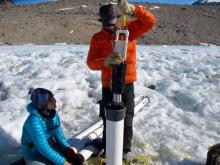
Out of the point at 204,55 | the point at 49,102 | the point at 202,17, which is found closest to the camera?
the point at 49,102

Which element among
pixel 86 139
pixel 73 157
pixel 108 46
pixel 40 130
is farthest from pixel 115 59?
pixel 86 139

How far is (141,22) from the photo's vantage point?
401 cm

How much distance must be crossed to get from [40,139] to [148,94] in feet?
10.0

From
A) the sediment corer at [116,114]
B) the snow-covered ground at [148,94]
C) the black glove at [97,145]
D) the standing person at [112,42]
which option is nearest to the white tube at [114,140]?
the sediment corer at [116,114]

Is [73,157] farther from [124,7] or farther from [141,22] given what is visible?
[124,7]

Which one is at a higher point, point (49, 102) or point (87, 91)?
point (49, 102)

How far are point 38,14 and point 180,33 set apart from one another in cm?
632

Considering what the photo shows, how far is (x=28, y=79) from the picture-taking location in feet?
23.3

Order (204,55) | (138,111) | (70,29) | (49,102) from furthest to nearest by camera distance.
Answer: (70,29), (204,55), (138,111), (49,102)

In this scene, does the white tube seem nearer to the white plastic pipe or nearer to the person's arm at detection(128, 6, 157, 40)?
the white plastic pipe

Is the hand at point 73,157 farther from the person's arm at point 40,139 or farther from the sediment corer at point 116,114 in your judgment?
the sediment corer at point 116,114

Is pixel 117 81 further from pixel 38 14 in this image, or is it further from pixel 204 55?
pixel 38 14

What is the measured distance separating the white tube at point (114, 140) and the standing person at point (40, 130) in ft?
2.29

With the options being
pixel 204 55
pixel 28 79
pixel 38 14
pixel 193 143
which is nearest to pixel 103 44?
A: pixel 193 143
